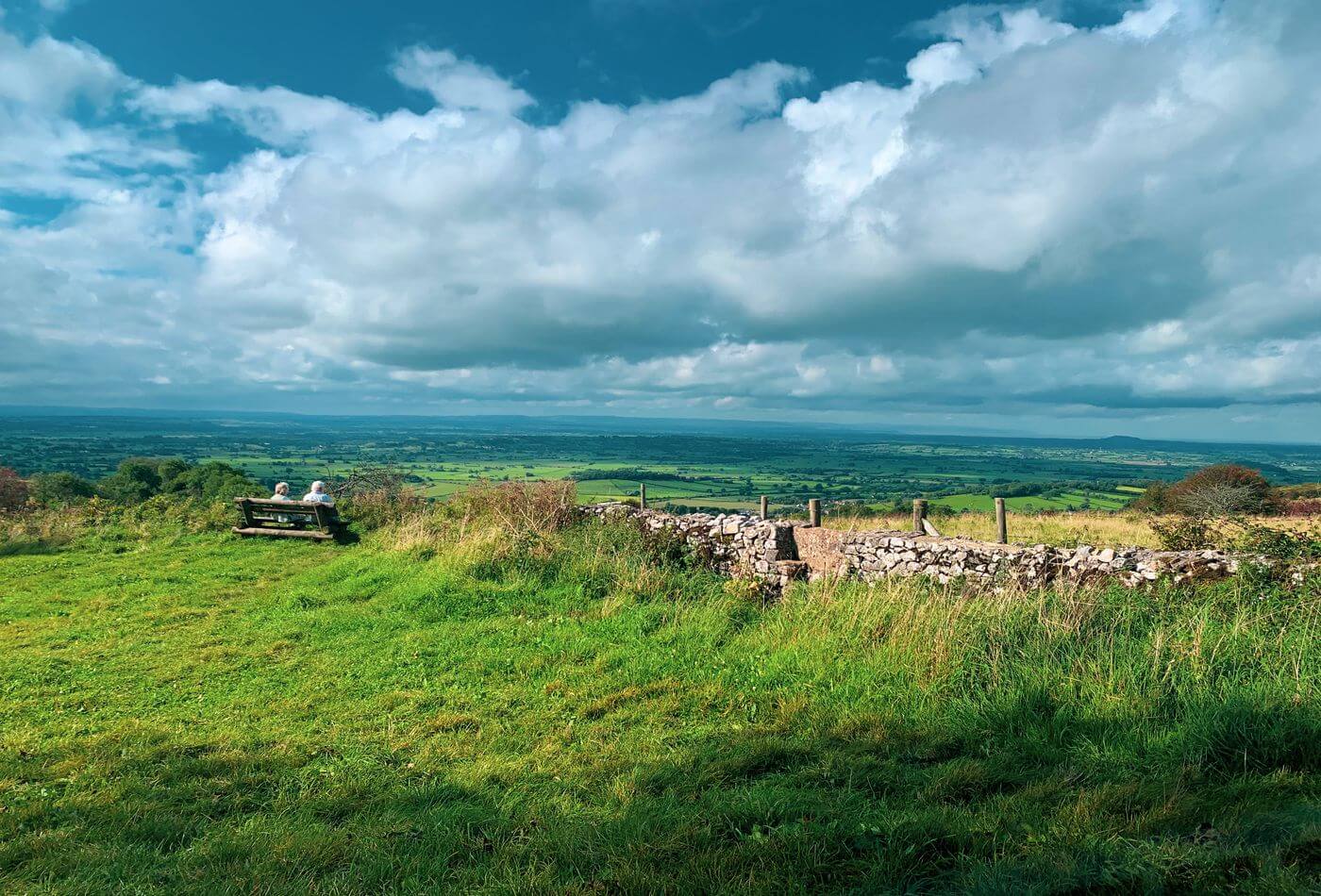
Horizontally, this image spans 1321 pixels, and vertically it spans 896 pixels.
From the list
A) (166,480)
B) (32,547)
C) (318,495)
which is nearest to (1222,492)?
(318,495)

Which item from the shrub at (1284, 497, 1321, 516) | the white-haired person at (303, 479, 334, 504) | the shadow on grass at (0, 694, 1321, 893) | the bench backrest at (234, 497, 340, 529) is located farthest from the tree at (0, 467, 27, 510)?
the shrub at (1284, 497, 1321, 516)

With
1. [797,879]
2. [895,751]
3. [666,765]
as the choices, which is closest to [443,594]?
[666,765]

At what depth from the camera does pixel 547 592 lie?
10.2 m

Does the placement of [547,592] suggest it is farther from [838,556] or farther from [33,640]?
[33,640]

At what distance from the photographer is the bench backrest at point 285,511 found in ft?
51.7

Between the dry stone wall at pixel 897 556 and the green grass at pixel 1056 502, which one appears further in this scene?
the green grass at pixel 1056 502

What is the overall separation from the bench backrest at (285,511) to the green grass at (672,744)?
583cm

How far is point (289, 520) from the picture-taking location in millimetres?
16312

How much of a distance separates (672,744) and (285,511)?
13.9 m

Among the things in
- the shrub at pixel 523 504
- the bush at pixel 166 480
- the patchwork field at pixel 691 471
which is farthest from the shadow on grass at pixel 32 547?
the bush at pixel 166 480

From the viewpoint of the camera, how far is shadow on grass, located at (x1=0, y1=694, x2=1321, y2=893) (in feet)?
11.4

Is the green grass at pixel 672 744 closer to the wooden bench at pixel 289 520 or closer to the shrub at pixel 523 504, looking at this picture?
the shrub at pixel 523 504

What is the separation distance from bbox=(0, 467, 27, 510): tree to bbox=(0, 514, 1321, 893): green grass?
2353cm

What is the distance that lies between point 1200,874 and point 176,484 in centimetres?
4308
